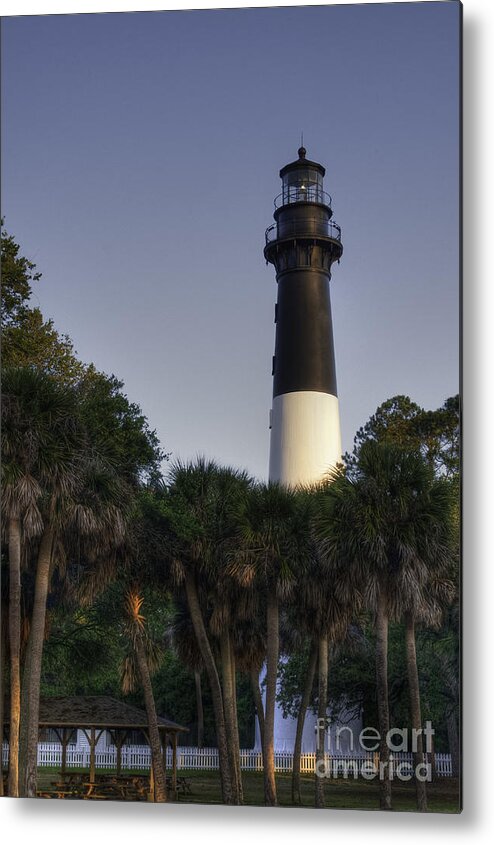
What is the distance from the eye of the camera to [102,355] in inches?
505

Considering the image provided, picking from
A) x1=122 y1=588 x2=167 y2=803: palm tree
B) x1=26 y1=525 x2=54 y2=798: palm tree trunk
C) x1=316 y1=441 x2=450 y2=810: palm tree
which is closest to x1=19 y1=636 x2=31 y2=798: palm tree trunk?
x1=26 y1=525 x2=54 y2=798: palm tree trunk

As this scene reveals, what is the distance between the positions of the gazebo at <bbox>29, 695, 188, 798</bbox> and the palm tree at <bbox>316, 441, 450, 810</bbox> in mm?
2411

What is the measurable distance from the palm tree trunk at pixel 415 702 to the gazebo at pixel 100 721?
8.48ft

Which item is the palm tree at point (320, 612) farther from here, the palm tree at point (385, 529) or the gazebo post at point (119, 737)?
the gazebo post at point (119, 737)

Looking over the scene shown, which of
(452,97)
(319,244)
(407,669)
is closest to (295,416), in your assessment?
(319,244)

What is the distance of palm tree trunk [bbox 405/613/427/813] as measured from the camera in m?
10.3

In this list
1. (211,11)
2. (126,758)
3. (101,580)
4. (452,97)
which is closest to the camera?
(452,97)

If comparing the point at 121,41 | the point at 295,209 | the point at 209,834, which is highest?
the point at 121,41

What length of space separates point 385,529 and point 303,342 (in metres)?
2.53

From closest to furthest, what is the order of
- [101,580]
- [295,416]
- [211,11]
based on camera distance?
[211,11], [101,580], [295,416]

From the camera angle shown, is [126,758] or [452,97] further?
[126,758]

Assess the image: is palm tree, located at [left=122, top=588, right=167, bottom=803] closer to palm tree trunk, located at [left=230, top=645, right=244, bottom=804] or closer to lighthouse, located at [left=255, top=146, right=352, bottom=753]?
palm tree trunk, located at [left=230, top=645, right=244, bottom=804]

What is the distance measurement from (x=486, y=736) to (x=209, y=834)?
→ 7.77 feet

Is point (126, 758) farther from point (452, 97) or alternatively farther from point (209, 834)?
point (452, 97)
